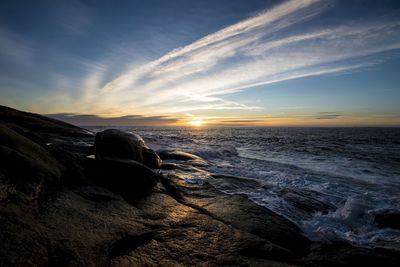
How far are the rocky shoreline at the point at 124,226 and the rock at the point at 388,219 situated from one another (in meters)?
1.50

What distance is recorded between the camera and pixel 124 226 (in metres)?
3.16

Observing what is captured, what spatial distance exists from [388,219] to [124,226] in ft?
17.7

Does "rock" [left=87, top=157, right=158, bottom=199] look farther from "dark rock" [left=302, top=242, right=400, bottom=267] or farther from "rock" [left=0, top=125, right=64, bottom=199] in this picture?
"dark rock" [left=302, top=242, right=400, bottom=267]

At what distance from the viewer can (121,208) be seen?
3.78 meters

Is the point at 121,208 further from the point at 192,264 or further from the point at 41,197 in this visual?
the point at 192,264

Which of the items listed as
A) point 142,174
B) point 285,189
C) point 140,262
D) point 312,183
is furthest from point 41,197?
point 312,183

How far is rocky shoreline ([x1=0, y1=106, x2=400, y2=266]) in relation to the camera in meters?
2.38

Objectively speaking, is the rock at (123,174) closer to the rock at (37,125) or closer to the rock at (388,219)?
the rock at (388,219)

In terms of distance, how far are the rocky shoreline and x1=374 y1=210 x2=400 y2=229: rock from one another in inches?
58.9

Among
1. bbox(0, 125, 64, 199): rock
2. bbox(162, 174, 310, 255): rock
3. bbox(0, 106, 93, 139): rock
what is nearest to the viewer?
bbox(0, 125, 64, 199): rock

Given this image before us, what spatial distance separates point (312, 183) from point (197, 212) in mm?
5417

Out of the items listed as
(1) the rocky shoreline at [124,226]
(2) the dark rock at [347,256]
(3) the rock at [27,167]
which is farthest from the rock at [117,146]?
(2) the dark rock at [347,256]

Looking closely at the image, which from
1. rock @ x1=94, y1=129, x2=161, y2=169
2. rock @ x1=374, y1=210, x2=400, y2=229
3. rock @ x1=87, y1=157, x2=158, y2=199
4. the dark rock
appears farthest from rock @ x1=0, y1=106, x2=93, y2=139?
rock @ x1=374, y1=210, x2=400, y2=229

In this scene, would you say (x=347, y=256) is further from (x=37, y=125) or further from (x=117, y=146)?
(x=37, y=125)
